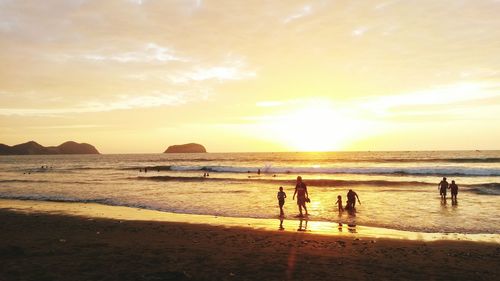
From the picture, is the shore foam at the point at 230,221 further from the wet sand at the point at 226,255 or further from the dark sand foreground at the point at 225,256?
the dark sand foreground at the point at 225,256

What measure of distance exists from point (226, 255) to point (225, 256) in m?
0.13

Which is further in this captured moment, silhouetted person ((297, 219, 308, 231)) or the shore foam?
silhouetted person ((297, 219, 308, 231))

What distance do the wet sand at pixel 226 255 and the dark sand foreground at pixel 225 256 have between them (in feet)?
0.08

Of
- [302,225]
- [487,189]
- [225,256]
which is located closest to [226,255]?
[225,256]

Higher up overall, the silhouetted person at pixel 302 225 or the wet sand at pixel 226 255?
the wet sand at pixel 226 255

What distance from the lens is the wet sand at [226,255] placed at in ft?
31.1

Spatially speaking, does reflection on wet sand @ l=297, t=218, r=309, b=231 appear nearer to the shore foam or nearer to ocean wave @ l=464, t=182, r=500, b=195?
the shore foam

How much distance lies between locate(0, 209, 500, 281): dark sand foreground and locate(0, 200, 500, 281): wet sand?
0.03 meters

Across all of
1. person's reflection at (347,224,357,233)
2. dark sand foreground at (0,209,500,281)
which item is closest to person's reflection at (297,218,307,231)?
dark sand foreground at (0,209,500,281)

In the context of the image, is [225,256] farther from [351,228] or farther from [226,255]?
[351,228]

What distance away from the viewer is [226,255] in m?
11.5

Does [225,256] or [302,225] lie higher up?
[225,256]

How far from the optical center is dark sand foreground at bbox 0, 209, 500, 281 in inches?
373

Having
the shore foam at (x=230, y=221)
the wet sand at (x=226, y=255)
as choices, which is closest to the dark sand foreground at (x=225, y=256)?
the wet sand at (x=226, y=255)
